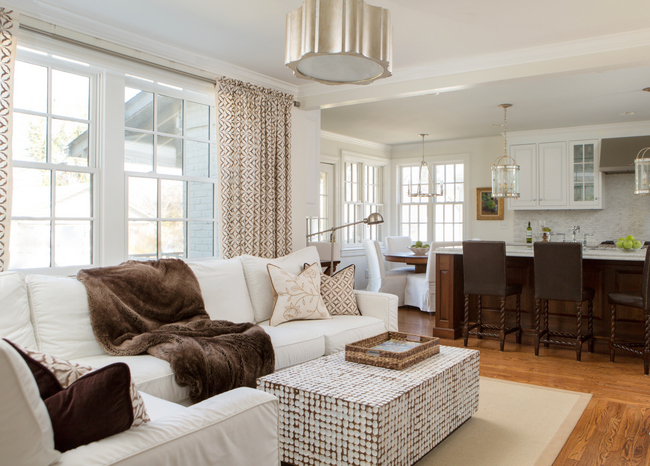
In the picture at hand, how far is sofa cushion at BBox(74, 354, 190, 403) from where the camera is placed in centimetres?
238

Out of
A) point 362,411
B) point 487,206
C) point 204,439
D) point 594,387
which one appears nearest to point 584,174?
point 487,206

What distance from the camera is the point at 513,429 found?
286cm

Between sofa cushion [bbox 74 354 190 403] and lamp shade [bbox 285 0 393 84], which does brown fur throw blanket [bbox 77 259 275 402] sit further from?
lamp shade [bbox 285 0 393 84]

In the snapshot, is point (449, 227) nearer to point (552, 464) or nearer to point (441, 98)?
point (441, 98)

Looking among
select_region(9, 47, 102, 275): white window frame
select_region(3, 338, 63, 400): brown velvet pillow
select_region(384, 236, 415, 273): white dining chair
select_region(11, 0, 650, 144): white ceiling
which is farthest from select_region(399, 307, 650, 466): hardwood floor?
select_region(9, 47, 102, 275): white window frame

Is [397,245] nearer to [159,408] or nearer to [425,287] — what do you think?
[425,287]

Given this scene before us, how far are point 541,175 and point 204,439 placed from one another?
23.9ft

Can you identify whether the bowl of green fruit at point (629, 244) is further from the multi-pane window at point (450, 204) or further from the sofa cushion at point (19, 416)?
the sofa cushion at point (19, 416)

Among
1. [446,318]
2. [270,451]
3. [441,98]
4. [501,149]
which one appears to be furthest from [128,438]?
[501,149]

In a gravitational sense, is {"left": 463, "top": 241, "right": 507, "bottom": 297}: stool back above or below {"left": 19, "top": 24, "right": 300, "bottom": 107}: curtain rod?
below

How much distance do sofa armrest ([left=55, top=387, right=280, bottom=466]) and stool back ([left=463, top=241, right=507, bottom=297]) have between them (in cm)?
339

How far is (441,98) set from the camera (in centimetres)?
572

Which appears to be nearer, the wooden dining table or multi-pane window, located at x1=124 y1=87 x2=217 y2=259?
multi-pane window, located at x1=124 y1=87 x2=217 y2=259

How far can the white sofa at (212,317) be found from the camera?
1415 millimetres
